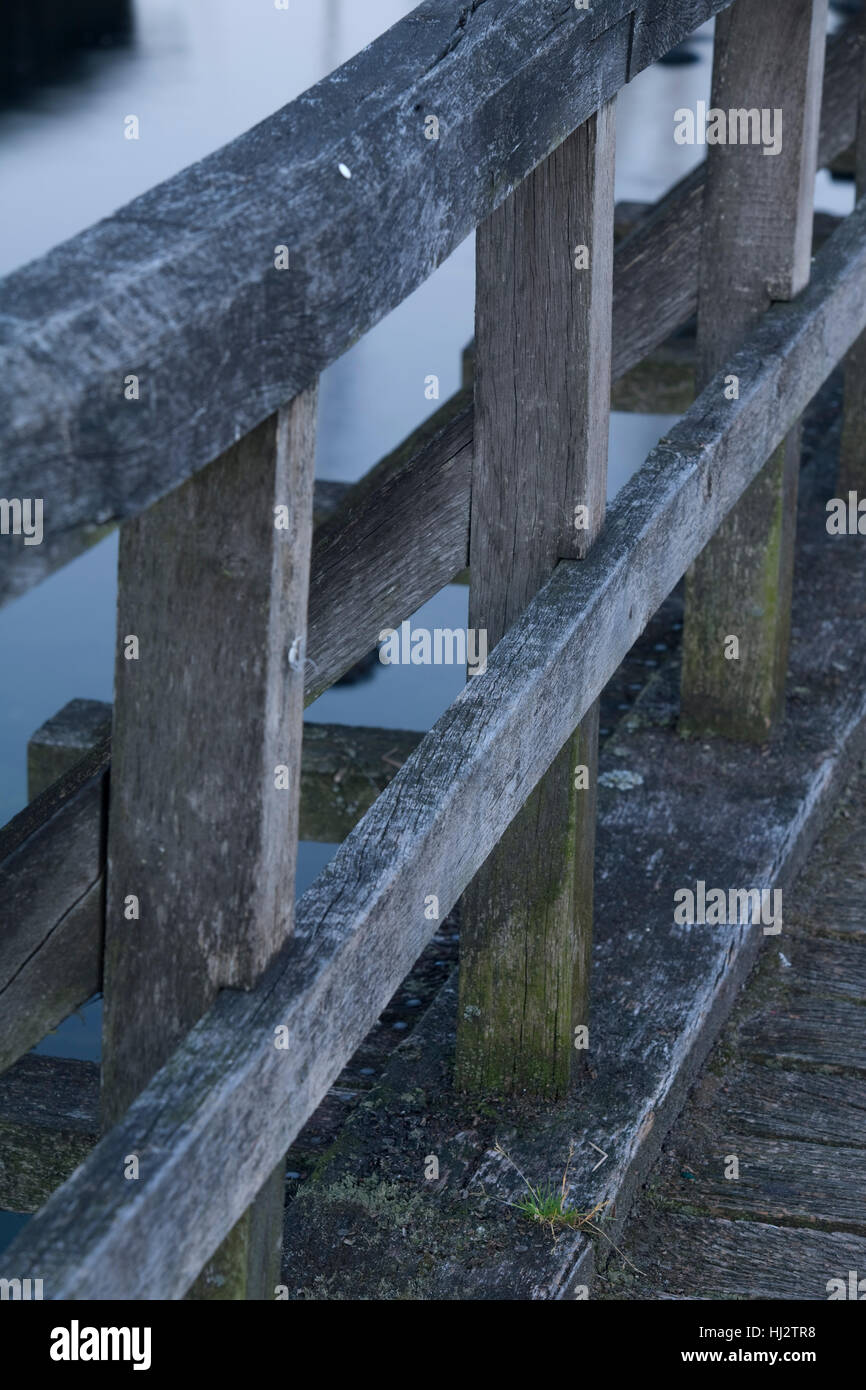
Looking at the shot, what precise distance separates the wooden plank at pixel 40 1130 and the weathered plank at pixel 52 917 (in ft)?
2.27

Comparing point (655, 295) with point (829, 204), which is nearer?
point (655, 295)

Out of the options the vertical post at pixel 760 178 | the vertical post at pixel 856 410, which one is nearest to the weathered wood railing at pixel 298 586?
the vertical post at pixel 760 178

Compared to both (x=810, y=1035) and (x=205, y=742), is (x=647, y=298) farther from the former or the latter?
(x=205, y=742)

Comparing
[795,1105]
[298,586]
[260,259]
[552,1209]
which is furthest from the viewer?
[795,1105]

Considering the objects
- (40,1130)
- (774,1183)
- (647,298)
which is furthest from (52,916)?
(647,298)

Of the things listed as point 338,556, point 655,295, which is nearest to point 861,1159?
point 338,556

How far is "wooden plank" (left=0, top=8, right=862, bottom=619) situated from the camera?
1164 mm

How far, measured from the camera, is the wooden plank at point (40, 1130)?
2439 millimetres

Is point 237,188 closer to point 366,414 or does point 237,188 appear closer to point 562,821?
point 562,821

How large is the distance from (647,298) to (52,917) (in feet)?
6.82

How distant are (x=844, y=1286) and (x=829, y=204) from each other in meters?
8.91

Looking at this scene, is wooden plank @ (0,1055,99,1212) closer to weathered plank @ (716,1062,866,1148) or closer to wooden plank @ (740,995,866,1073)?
weathered plank @ (716,1062,866,1148)

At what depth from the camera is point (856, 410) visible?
16.4ft

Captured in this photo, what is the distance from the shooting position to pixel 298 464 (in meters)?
1.50
